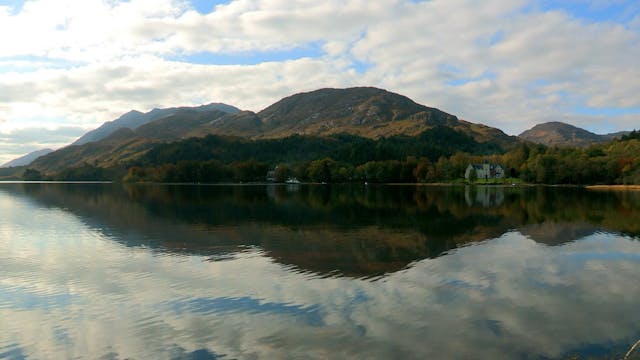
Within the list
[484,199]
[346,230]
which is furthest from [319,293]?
[484,199]

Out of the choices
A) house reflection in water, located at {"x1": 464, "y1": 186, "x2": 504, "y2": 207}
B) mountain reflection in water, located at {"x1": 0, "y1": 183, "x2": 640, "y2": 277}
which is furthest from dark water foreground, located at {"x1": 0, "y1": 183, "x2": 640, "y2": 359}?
house reflection in water, located at {"x1": 464, "y1": 186, "x2": 504, "y2": 207}

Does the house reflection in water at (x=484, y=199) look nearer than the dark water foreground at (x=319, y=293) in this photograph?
No

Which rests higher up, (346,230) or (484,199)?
(346,230)

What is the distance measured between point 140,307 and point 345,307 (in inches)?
416

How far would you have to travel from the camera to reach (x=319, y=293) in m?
26.9

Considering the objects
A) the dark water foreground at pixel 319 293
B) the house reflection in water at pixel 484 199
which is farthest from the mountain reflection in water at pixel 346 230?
the house reflection in water at pixel 484 199

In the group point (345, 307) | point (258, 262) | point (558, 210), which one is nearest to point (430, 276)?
point (345, 307)

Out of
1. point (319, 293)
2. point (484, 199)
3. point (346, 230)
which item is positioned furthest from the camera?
point (484, 199)

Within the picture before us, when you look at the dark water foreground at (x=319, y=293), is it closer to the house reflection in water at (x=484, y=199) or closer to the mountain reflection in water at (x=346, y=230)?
the mountain reflection in water at (x=346, y=230)

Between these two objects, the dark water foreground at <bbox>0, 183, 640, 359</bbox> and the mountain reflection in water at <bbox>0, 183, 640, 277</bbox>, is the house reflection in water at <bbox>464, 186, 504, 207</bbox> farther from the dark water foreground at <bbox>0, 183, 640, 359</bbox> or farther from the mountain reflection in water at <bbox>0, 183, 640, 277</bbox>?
the dark water foreground at <bbox>0, 183, 640, 359</bbox>

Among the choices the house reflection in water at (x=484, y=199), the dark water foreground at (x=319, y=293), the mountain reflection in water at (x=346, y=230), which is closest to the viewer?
the dark water foreground at (x=319, y=293)

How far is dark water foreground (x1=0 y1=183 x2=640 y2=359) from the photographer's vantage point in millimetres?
19125

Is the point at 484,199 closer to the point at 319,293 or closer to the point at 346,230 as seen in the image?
the point at 346,230

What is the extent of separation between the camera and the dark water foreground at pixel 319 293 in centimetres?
1912
